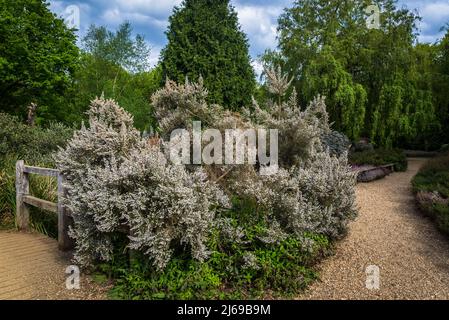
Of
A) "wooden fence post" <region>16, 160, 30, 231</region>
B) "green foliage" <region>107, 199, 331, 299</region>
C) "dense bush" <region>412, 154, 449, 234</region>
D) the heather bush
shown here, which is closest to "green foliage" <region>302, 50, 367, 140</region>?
"dense bush" <region>412, 154, 449, 234</region>

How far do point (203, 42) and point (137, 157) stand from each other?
440 centimetres

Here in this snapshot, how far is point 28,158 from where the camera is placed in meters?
6.51

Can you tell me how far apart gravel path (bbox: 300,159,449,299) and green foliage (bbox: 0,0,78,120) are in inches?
638

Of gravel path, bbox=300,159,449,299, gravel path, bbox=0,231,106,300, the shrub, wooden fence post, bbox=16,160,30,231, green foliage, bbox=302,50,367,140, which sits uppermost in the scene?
green foliage, bbox=302,50,367,140

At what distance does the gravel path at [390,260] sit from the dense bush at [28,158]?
4164 mm

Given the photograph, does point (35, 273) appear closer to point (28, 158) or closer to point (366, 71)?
point (28, 158)

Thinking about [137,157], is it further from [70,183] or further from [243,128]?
[243,128]

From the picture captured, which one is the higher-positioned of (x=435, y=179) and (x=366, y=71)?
(x=366, y=71)

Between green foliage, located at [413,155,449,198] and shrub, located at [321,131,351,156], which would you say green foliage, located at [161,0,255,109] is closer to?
shrub, located at [321,131,351,156]

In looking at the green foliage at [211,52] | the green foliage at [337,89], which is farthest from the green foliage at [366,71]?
the green foliage at [211,52]

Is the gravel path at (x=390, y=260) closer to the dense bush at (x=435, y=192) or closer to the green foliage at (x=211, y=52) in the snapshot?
the dense bush at (x=435, y=192)

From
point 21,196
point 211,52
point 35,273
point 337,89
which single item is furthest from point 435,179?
point 21,196

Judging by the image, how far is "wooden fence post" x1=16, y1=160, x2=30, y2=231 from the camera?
5.24 meters

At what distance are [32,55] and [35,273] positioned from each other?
15.2 m
